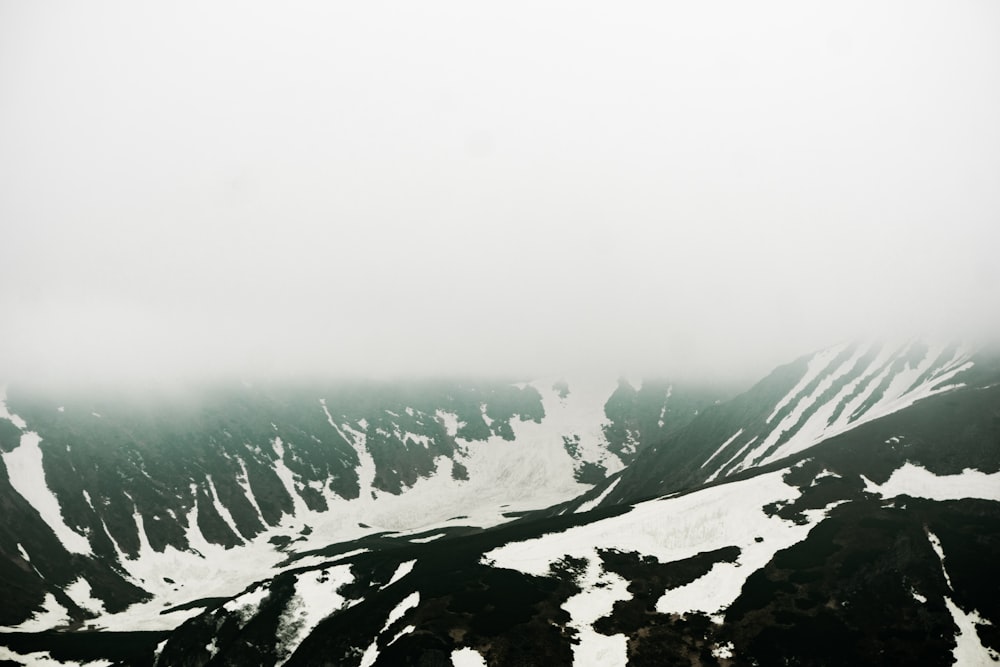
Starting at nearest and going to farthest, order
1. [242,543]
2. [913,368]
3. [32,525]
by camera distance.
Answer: [32,525] → [913,368] → [242,543]

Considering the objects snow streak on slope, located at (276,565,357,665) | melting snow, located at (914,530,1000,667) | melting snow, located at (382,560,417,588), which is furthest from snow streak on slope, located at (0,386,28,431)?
melting snow, located at (914,530,1000,667)

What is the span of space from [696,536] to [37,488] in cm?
16816

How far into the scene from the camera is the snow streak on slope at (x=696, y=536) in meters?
68.9

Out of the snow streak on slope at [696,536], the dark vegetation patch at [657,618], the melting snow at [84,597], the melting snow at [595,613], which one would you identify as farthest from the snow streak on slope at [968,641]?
the melting snow at [84,597]

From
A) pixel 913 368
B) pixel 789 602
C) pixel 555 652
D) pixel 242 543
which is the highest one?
pixel 555 652

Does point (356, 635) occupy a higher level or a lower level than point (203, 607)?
higher

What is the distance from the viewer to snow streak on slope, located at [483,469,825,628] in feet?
226

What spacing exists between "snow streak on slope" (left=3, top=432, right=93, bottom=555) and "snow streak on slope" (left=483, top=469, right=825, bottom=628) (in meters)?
120

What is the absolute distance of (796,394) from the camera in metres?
176

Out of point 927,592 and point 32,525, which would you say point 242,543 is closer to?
point 32,525

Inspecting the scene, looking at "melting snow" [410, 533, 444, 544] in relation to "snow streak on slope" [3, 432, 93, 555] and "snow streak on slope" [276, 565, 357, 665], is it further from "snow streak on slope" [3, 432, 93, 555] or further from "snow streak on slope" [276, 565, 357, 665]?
"snow streak on slope" [276, 565, 357, 665]

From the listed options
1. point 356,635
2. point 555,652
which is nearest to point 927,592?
point 555,652

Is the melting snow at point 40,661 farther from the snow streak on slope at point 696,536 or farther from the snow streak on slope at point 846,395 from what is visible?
the snow streak on slope at point 846,395

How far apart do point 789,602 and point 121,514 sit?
169959 mm
